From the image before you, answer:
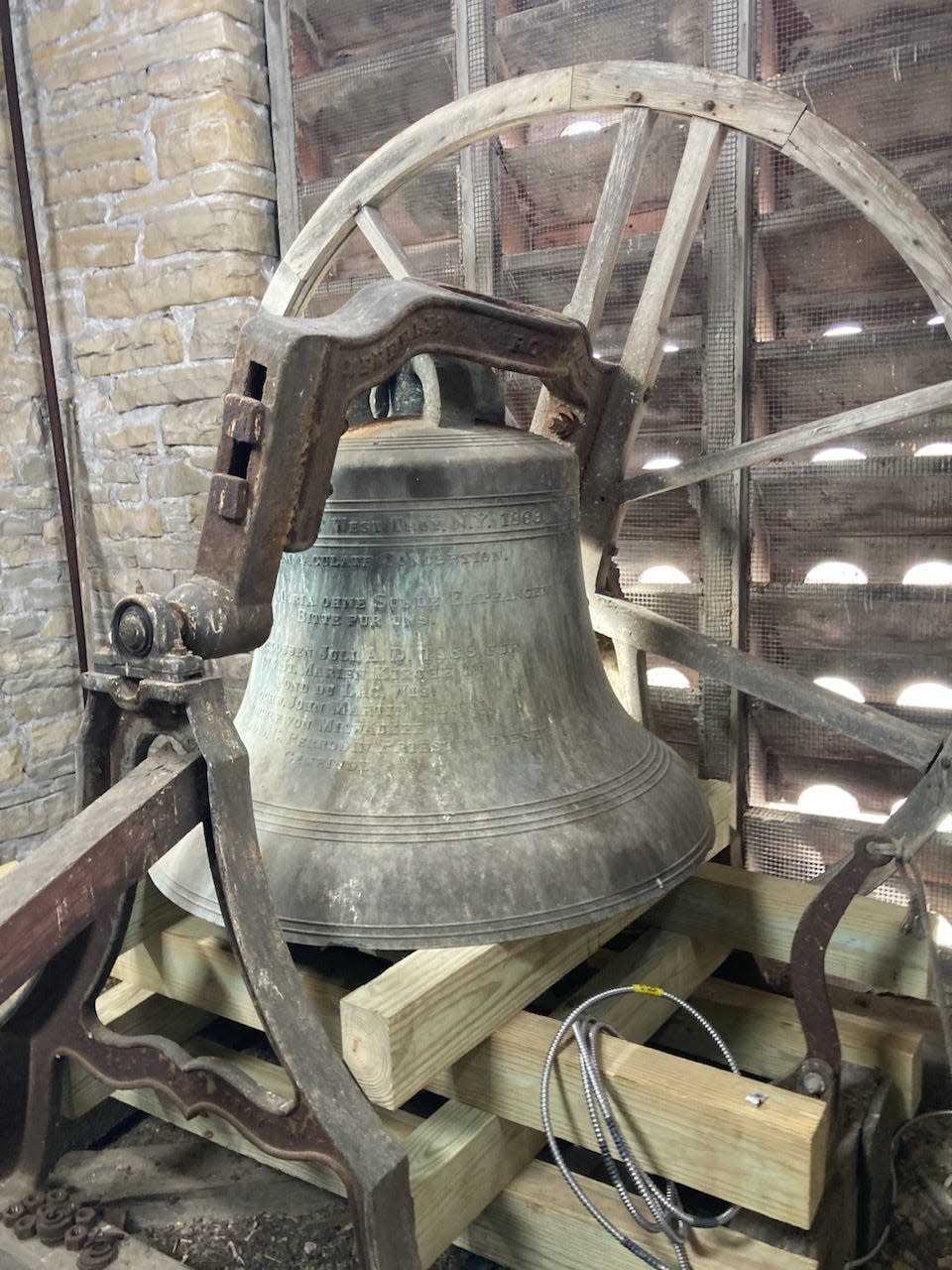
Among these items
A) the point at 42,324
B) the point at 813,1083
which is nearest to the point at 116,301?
the point at 42,324

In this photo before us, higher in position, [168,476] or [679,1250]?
[168,476]

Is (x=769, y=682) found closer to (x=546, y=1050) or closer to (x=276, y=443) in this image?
(x=546, y=1050)

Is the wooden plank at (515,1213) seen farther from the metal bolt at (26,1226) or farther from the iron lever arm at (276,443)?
the iron lever arm at (276,443)

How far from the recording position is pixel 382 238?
6.08 ft

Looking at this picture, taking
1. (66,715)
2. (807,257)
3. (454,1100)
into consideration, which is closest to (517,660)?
(454,1100)

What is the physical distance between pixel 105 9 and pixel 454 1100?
8.84 ft

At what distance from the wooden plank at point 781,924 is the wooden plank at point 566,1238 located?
1.44 feet

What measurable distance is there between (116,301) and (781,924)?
229cm

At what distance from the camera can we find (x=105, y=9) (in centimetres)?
257

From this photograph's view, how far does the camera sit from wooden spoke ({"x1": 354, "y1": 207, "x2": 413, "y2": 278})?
1.85m

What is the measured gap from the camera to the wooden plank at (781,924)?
56.7 inches

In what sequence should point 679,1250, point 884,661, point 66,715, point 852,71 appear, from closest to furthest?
point 679,1250
point 852,71
point 884,661
point 66,715

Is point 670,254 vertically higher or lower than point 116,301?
lower

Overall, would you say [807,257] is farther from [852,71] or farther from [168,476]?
[168,476]
